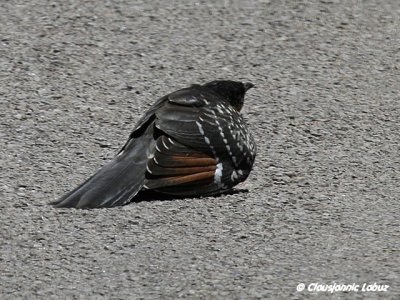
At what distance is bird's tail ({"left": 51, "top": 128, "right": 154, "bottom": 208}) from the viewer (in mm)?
7141

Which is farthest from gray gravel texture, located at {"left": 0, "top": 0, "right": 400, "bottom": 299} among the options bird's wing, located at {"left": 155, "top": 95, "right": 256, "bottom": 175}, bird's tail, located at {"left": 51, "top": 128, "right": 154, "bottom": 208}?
bird's wing, located at {"left": 155, "top": 95, "right": 256, "bottom": 175}

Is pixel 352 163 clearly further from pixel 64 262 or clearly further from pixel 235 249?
pixel 64 262

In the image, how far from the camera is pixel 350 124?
8.73 metres

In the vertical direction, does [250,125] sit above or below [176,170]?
below

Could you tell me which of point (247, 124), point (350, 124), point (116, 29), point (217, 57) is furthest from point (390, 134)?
point (116, 29)

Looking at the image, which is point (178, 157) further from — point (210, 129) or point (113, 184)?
point (113, 184)

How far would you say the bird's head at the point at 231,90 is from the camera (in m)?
8.15

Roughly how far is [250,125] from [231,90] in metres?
0.49

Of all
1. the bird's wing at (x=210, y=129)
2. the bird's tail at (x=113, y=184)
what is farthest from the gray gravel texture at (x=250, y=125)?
the bird's wing at (x=210, y=129)

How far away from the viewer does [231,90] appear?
826 cm

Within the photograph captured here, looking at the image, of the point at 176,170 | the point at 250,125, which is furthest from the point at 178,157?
the point at 250,125

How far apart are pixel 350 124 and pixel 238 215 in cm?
186

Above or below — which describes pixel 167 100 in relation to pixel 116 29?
above

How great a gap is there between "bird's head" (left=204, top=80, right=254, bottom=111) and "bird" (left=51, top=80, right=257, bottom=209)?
0.34m
